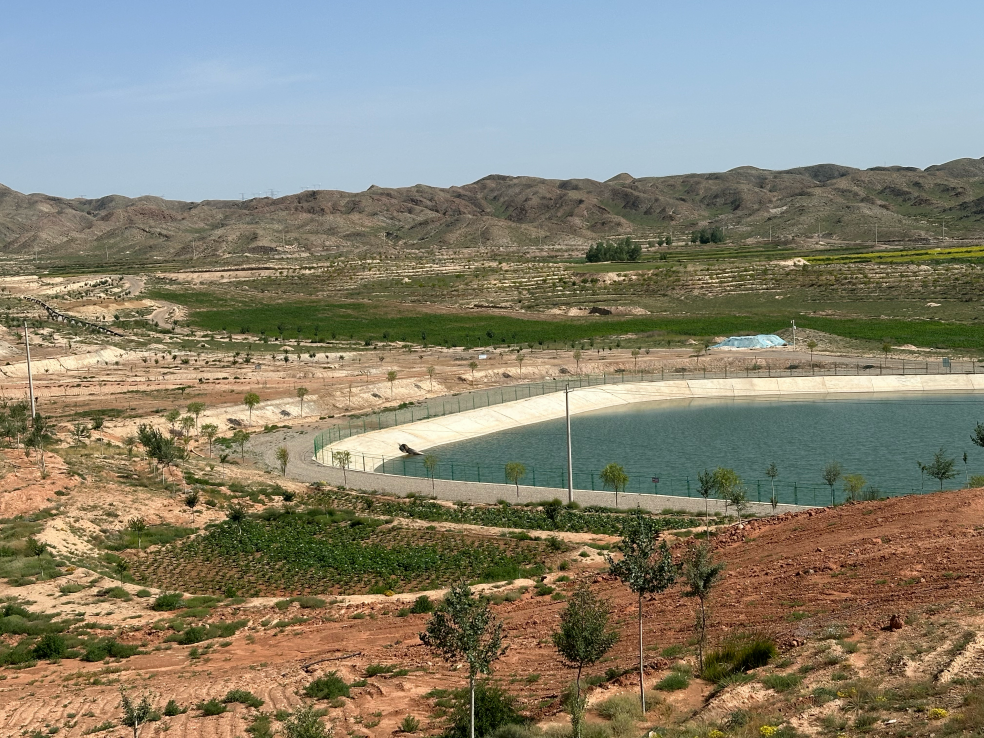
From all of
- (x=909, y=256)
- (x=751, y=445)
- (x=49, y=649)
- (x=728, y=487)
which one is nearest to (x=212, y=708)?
(x=49, y=649)

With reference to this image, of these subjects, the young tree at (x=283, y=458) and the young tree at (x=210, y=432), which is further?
the young tree at (x=210, y=432)

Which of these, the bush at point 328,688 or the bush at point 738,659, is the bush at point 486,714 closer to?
the bush at point 328,688

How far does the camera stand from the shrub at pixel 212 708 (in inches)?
745

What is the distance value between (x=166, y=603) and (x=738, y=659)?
17.5 metres

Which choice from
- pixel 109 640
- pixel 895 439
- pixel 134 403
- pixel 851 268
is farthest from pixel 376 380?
pixel 851 268

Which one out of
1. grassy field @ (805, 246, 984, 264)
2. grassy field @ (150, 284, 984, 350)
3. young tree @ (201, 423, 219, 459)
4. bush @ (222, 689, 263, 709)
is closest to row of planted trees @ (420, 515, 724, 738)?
bush @ (222, 689, 263, 709)

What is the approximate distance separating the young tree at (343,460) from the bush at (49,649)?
25.0 meters

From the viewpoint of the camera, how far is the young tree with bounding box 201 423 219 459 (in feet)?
186

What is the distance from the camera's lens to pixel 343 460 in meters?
50.2

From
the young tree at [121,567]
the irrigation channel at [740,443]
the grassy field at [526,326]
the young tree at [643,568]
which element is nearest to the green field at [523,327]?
the grassy field at [526,326]

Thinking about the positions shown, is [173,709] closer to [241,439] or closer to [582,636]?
[582,636]

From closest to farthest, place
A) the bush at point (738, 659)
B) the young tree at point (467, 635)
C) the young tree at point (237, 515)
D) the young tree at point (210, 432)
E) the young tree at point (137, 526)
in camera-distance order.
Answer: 1. the young tree at point (467, 635)
2. the bush at point (738, 659)
3. the young tree at point (137, 526)
4. the young tree at point (237, 515)
5. the young tree at point (210, 432)

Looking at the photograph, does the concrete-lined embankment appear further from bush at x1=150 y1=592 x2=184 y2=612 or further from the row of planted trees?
the row of planted trees

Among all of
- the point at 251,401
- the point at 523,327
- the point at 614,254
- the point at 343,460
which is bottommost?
the point at 343,460
